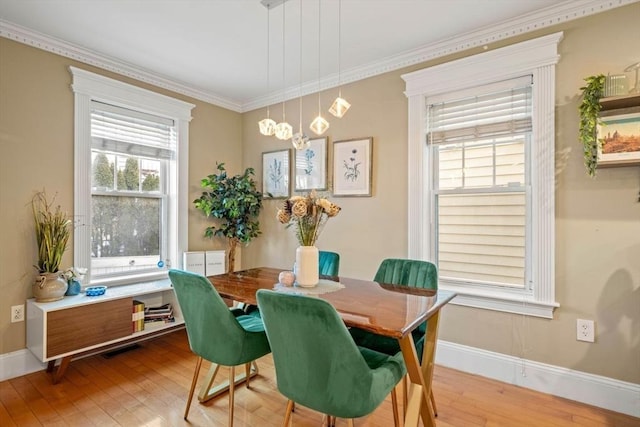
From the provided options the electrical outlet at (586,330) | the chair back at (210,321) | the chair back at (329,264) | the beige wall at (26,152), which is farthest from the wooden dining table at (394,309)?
the beige wall at (26,152)

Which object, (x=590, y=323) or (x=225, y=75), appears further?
(x=225, y=75)

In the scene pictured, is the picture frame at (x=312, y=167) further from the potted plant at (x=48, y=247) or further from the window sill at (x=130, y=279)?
the potted plant at (x=48, y=247)

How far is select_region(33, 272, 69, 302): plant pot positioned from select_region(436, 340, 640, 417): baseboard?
3.01 meters

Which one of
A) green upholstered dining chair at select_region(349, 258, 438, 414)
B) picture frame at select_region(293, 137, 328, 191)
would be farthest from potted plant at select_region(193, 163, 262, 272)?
green upholstered dining chair at select_region(349, 258, 438, 414)

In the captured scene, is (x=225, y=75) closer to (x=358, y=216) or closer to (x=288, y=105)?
(x=288, y=105)

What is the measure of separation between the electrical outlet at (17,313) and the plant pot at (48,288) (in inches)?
5.8

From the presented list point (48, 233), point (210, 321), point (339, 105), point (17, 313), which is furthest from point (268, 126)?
point (17, 313)

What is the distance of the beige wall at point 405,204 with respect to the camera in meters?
2.05

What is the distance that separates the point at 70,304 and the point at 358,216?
239cm

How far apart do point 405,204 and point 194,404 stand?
2169 mm

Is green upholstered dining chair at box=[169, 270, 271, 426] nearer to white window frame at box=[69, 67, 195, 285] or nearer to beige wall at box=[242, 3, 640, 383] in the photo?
white window frame at box=[69, 67, 195, 285]

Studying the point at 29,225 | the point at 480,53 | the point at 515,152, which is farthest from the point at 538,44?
the point at 29,225

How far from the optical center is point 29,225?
252 centimetres

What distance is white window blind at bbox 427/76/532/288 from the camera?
243 cm
